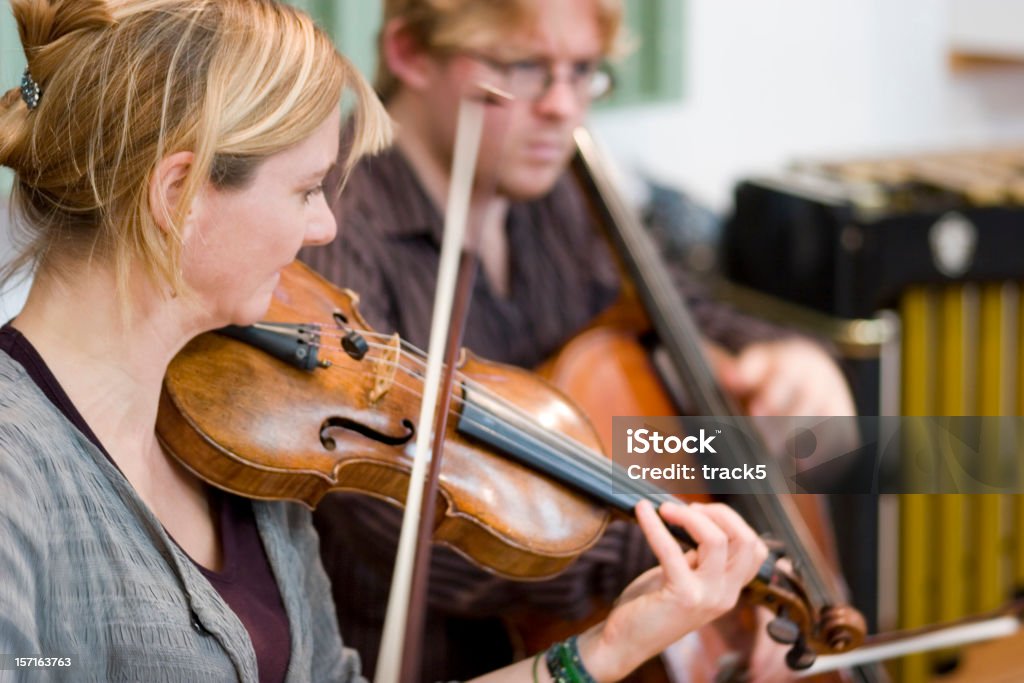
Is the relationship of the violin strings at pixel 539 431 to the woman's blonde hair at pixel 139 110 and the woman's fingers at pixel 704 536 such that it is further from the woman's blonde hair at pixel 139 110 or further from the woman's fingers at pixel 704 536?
the woman's blonde hair at pixel 139 110

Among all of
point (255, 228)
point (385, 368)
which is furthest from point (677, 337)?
point (255, 228)

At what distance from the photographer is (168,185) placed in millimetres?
684

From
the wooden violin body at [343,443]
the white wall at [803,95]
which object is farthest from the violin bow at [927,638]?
the white wall at [803,95]

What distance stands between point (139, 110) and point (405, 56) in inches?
26.4

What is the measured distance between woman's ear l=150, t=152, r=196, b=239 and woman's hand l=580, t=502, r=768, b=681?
36cm

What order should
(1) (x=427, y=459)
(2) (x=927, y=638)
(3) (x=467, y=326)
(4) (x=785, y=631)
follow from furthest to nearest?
(3) (x=467, y=326)
(2) (x=927, y=638)
(4) (x=785, y=631)
(1) (x=427, y=459)

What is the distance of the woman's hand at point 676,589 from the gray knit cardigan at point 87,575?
234 mm

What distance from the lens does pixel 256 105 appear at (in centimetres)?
69

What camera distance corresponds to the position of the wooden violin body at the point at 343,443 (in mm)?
755

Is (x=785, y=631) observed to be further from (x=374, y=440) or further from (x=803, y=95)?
(x=803, y=95)

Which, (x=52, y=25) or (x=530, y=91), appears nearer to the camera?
(x=52, y=25)

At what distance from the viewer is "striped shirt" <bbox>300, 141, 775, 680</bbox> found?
1.01 meters

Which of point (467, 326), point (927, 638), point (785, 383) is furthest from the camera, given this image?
point (785, 383)

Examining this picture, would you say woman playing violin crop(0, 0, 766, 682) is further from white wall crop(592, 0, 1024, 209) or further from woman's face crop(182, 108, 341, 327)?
white wall crop(592, 0, 1024, 209)
